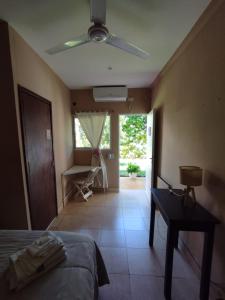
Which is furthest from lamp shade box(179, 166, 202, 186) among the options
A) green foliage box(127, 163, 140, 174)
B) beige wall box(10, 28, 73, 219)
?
green foliage box(127, 163, 140, 174)

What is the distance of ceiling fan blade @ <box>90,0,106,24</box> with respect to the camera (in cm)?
110

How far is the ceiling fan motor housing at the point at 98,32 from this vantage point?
1318 millimetres

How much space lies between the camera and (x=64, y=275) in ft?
2.93

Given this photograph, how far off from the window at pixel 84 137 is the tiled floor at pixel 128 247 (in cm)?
138

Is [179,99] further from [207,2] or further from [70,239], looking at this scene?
[70,239]

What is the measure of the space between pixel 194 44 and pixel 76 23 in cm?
130

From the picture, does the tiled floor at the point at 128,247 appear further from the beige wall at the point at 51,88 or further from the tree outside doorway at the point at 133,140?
the tree outside doorway at the point at 133,140

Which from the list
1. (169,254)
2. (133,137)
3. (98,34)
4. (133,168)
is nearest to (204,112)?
(98,34)

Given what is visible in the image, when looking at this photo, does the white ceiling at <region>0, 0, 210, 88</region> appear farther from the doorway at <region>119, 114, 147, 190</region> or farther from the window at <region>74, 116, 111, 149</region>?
the doorway at <region>119, 114, 147, 190</region>

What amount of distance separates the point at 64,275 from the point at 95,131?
3.13 m

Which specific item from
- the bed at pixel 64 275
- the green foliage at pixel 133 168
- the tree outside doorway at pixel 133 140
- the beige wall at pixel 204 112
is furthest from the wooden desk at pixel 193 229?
the tree outside doorway at pixel 133 140

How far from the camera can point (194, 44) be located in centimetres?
164

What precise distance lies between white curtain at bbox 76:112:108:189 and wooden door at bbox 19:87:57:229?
1289 mm

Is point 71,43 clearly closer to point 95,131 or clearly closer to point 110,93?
point 110,93
